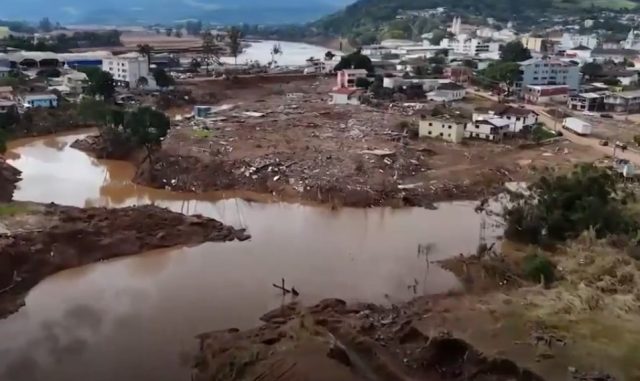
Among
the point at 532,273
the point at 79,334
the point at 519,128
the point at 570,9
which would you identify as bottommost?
the point at 79,334

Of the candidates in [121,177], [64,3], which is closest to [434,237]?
[121,177]

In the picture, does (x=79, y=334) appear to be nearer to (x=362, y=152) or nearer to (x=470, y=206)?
(x=470, y=206)

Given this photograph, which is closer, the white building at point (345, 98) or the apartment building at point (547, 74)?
the white building at point (345, 98)

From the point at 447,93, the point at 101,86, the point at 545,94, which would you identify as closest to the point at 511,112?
the point at 447,93

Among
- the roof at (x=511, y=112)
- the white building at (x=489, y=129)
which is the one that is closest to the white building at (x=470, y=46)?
the roof at (x=511, y=112)

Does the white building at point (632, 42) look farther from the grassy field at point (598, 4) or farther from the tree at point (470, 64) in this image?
the grassy field at point (598, 4)

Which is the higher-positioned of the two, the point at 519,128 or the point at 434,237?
the point at 519,128

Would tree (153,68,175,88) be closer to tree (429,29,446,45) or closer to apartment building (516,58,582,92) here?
apartment building (516,58,582,92)
